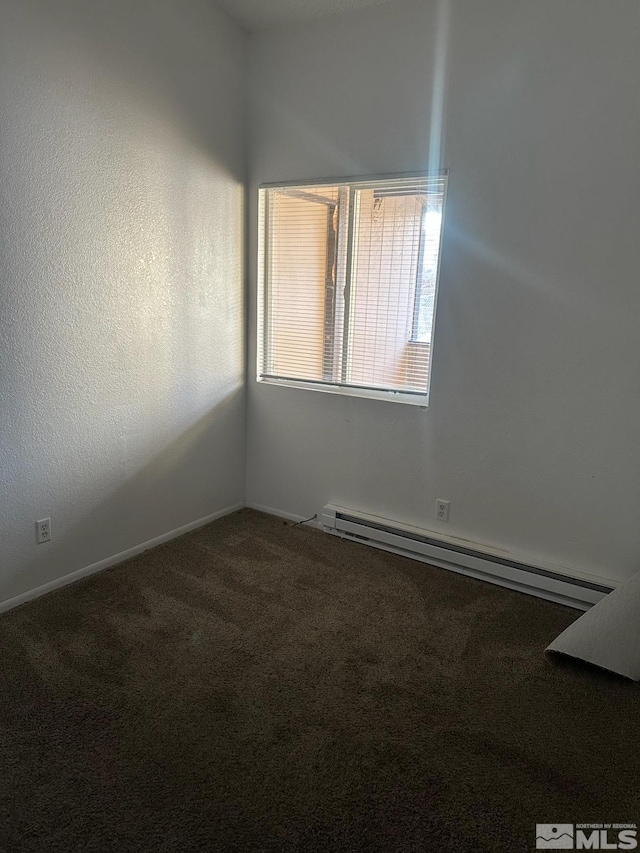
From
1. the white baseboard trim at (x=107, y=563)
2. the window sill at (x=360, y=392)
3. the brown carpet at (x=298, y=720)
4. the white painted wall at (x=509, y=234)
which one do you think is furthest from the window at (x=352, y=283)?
the brown carpet at (x=298, y=720)

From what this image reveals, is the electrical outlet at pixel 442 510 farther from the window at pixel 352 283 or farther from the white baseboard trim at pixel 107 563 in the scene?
the white baseboard trim at pixel 107 563

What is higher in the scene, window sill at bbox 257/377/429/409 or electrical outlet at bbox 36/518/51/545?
window sill at bbox 257/377/429/409

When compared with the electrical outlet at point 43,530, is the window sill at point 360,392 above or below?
above

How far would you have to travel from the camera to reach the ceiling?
3.01m

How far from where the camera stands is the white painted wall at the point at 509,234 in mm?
2551

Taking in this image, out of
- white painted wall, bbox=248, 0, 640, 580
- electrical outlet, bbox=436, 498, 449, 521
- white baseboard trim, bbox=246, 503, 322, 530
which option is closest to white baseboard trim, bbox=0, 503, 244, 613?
white baseboard trim, bbox=246, 503, 322, 530

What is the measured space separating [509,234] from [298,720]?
7.66 ft

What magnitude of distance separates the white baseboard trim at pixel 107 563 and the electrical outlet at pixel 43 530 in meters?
0.23

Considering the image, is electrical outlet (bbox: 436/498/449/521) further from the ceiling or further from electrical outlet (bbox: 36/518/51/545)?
the ceiling

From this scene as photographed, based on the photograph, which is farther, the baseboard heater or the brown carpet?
the baseboard heater

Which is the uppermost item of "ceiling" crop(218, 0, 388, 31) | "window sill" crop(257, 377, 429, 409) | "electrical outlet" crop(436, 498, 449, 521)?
"ceiling" crop(218, 0, 388, 31)

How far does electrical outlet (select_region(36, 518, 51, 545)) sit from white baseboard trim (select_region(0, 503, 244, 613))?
0.23m

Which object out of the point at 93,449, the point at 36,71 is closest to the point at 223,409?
the point at 93,449

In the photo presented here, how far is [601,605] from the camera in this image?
2443 mm
